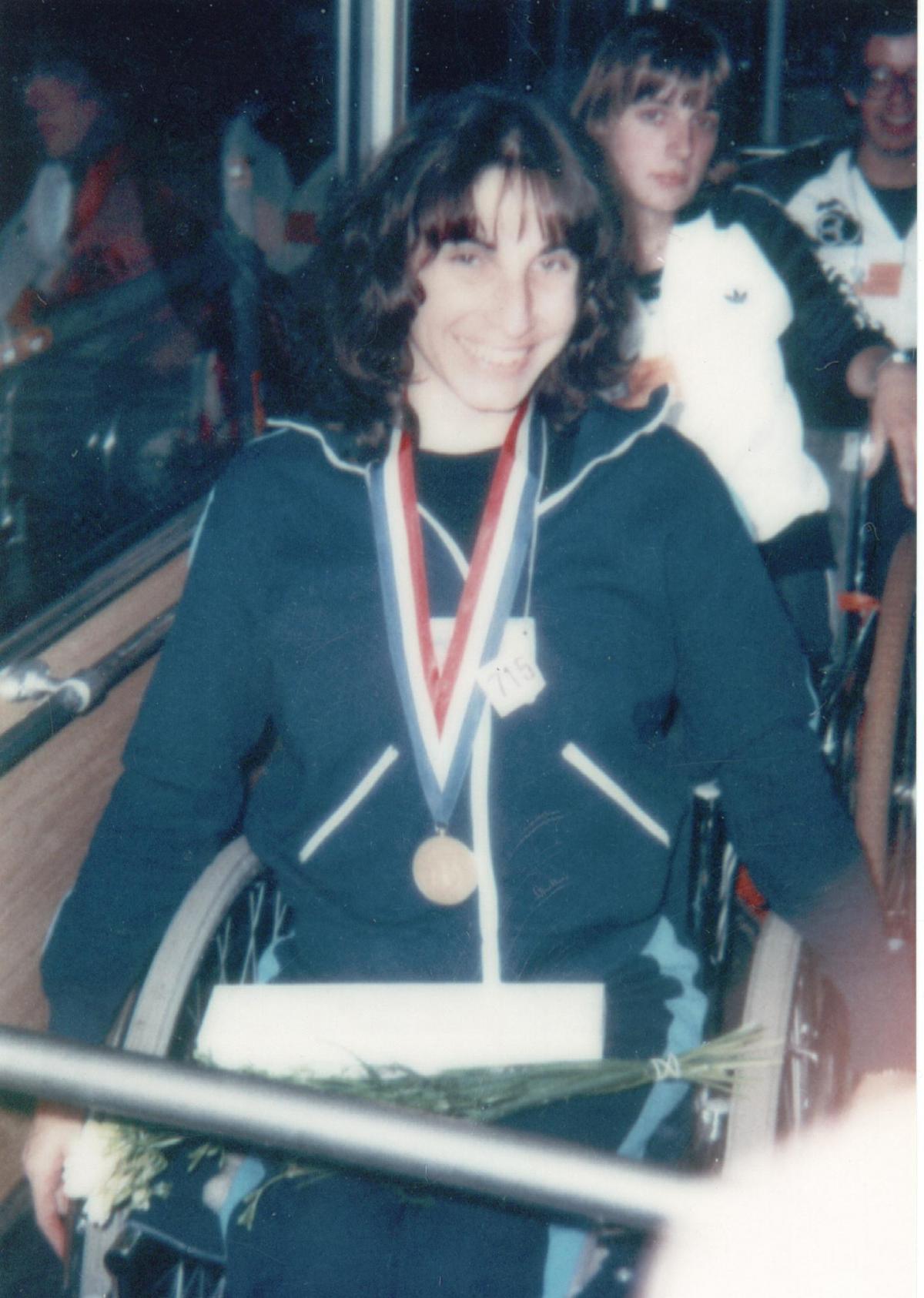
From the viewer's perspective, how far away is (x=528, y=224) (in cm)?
149

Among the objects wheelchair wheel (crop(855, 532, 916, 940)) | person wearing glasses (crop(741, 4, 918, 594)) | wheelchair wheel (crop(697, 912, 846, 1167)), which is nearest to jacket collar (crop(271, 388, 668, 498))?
wheelchair wheel (crop(697, 912, 846, 1167))

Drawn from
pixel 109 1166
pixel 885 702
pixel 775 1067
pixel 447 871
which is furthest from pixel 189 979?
pixel 885 702

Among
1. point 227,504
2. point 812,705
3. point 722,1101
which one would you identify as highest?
point 227,504

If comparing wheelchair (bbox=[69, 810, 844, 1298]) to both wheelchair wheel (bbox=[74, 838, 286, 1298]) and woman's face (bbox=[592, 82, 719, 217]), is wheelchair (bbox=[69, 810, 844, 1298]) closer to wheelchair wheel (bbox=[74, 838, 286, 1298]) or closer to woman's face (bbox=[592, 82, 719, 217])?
wheelchair wheel (bbox=[74, 838, 286, 1298])

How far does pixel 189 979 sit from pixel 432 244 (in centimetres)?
88

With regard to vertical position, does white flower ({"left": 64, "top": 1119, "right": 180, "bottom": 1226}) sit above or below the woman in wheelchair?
below

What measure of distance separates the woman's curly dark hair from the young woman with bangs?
17.3 inches

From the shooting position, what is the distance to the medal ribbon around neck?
1.45 meters

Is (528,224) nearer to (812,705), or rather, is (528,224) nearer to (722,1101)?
(812,705)

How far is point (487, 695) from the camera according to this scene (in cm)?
147

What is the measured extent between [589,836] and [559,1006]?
21cm

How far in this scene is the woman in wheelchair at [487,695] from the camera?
4.75ft

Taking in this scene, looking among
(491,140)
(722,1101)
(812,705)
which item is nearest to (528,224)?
(491,140)

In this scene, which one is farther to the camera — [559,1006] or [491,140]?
[491,140]
